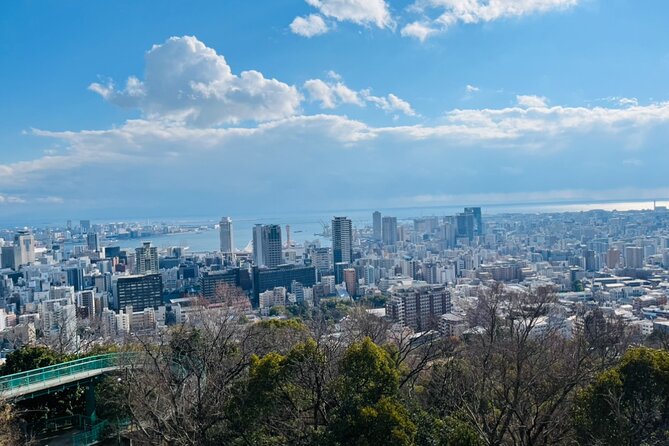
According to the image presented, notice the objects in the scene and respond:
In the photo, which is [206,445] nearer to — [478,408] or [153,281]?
[478,408]

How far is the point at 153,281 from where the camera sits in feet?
107

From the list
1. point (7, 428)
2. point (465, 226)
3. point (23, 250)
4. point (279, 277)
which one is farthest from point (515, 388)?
point (465, 226)

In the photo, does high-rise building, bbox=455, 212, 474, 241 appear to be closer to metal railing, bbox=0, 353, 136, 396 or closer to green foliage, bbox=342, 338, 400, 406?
metal railing, bbox=0, 353, 136, 396

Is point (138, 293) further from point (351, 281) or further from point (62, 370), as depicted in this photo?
point (62, 370)

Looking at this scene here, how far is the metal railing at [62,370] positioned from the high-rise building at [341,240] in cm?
3822

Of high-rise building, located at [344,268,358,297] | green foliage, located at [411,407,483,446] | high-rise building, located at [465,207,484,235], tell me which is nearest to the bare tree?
green foliage, located at [411,407,483,446]

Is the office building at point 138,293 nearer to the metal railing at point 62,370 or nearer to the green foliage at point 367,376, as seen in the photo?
the metal railing at point 62,370

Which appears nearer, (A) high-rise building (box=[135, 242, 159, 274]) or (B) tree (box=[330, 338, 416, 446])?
(B) tree (box=[330, 338, 416, 446])

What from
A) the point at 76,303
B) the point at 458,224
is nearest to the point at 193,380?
the point at 76,303

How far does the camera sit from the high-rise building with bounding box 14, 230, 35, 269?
48469 millimetres

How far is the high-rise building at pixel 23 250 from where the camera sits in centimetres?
4847

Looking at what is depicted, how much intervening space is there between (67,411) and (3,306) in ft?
92.1

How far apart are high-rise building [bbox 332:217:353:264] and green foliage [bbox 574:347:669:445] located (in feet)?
134

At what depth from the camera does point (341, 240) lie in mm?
45875
